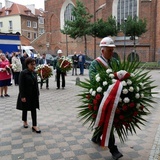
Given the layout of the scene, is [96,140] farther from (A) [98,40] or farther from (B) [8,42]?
(A) [98,40]

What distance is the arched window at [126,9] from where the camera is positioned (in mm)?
36562

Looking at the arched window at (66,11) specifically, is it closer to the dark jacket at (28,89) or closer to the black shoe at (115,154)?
the dark jacket at (28,89)

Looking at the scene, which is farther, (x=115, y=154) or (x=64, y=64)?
(x=64, y=64)

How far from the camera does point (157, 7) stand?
1313 inches

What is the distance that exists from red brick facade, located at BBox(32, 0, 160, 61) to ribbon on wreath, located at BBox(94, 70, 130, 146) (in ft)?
93.2

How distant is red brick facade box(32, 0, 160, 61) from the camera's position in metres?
33.7

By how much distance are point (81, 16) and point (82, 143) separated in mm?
30004

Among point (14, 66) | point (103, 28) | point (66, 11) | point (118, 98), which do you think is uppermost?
point (66, 11)

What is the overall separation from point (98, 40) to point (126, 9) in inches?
253

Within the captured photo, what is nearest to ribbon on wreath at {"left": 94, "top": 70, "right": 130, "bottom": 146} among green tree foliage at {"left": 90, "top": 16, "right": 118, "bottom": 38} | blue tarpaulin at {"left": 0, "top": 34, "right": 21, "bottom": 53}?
blue tarpaulin at {"left": 0, "top": 34, "right": 21, "bottom": 53}

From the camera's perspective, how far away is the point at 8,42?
1795cm

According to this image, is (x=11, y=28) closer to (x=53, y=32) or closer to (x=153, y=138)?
(x=53, y=32)

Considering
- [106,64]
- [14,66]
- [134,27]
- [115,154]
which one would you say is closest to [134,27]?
[134,27]

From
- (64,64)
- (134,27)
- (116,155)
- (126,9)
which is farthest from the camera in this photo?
(126,9)
